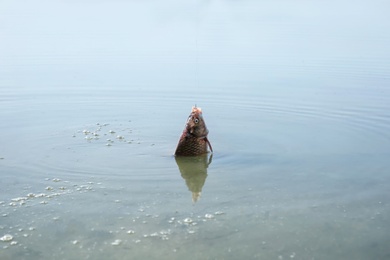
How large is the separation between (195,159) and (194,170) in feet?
1.51

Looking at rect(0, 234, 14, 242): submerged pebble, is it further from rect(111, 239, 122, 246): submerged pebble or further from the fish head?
the fish head

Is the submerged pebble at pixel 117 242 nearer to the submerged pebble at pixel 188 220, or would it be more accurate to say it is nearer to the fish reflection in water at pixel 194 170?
the submerged pebble at pixel 188 220

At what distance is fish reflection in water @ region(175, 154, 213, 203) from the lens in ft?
23.6

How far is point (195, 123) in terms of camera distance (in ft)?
26.3

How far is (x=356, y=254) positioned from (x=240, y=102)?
749 cm

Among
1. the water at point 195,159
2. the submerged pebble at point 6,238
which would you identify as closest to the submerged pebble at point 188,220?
the water at point 195,159

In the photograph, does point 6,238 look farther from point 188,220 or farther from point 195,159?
point 195,159

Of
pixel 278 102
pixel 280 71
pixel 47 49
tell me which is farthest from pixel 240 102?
pixel 47 49

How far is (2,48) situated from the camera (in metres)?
21.4

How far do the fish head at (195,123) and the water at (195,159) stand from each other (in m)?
0.48

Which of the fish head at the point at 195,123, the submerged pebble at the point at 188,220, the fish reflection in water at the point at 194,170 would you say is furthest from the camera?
the fish head at the point at 195,123

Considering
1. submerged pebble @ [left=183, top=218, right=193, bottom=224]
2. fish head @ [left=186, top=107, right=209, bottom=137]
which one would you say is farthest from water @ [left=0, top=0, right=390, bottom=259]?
fish head @ [left=186, top=107, right=209, bottom=137]

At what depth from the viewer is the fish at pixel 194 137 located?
804 centimetres

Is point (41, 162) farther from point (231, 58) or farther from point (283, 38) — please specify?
point (283, 38)
